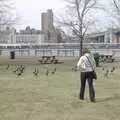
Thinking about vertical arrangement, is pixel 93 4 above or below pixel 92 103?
above

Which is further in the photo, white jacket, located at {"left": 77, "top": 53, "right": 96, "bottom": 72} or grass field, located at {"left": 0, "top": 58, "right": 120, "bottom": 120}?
white jacket, located at {"left": 77, "top": 53, "right": 96, "bottom": 72}

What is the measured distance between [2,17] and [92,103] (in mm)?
35752

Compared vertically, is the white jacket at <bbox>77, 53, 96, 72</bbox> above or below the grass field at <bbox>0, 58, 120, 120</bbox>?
above

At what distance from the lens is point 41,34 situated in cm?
14388

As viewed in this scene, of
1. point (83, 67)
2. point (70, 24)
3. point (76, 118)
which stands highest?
point (70, 24)

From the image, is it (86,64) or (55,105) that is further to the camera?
(86,64)

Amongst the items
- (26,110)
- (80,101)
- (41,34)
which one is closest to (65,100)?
(80,101)

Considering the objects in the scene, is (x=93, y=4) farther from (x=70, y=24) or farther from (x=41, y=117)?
(x=41, y=117)

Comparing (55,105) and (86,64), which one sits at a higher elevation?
(86,64)

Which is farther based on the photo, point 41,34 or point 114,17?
point 41,34

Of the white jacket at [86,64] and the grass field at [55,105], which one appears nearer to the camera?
the grass field at [55,105]

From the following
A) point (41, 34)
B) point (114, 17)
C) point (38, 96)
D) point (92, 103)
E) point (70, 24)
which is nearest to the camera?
point (92, 103)

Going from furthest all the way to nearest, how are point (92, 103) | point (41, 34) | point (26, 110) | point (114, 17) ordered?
point (41, 34), point (114, 17), point (92, 103), point (26, 110)

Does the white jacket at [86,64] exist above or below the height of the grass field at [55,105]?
above
